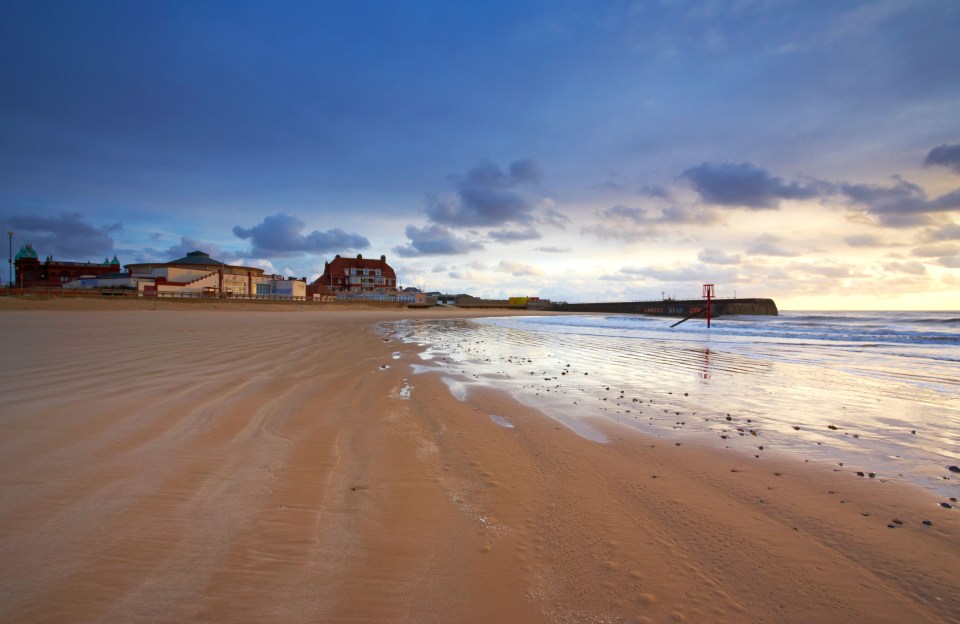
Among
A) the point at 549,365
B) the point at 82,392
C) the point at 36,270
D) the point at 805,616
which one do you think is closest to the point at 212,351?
the point at 82,392

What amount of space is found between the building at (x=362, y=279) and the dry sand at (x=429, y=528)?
79750 mm

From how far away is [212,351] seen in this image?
1077 cm

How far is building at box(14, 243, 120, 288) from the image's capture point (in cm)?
6238

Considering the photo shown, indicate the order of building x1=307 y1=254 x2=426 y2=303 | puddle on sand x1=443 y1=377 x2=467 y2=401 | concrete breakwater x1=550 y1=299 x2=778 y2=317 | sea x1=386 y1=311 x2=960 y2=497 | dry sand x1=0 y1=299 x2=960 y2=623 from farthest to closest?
1. building x1=307 y1=254 x2=426 y2=303
2. concrete breakwater x1=550 y1=299 x2=778 y2=317
3. puddle on sand x1=443 y1=377 x2=467 y2=401
4. sea x1=386 y1=311 x2=960 y2=497
5. dry sand x1=0 y1=299 x2=960 y2=623

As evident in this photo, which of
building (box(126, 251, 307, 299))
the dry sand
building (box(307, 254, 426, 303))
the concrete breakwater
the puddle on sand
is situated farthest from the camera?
building (box(307, 254, 426, 303))

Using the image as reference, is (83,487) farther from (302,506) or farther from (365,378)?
(365,378)

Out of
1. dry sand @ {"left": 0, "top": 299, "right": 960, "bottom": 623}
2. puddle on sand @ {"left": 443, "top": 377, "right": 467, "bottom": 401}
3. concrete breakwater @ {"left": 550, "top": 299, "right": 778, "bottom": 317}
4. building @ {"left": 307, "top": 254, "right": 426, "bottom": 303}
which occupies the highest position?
building @ {"left": 307, "top": 254, "right": 426, "bottom": 303}

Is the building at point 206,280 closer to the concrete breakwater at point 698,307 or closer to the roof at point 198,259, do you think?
the roof at point 198,259

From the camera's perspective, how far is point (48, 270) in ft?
205

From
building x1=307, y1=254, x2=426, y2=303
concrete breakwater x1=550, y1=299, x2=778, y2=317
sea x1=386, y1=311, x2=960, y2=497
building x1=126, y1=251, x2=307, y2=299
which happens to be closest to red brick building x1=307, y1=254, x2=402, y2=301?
building x1=307, y1=254, x2=426, y2=303

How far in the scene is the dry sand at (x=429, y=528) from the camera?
2.10 m

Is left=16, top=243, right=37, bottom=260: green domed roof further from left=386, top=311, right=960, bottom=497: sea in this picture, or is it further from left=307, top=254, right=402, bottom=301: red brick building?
left=386, top=311, right=960, bottom=497: sea

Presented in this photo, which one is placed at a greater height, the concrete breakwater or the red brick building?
the red brick building

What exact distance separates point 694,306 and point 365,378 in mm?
67929
